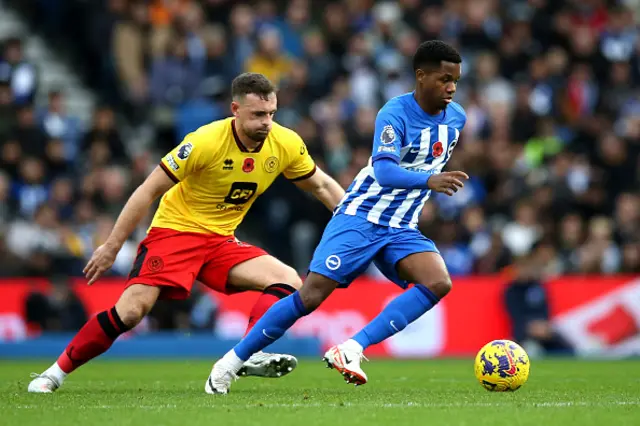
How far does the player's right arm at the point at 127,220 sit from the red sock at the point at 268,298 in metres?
1.17

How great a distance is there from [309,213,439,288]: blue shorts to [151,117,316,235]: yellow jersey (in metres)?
1.04

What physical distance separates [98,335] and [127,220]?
0.91 m

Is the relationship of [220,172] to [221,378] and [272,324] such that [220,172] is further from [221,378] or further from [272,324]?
[221,378]

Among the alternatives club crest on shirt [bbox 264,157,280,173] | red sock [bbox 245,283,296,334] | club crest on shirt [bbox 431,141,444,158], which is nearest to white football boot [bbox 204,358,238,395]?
red sock [bbox 245,283,296,334]

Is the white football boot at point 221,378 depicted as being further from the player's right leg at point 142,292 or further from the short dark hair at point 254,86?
the short dark hair at point 254,86

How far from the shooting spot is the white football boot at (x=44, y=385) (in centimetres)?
872

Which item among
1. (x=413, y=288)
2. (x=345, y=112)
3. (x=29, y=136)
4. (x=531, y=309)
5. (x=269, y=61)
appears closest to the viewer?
(x=413, y=288)

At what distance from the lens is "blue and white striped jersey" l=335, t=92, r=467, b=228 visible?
8.21m

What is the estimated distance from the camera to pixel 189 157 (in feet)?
28.6

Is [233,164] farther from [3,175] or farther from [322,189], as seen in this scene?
[3,175]

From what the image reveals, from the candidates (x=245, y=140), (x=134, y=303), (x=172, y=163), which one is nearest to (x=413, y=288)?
(x=245, y=140)

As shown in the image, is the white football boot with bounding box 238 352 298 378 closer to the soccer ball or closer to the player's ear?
the soccer ball

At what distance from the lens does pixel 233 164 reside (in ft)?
29.5

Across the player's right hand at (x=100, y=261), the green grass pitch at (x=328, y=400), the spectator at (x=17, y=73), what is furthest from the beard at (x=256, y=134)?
the spectator at (x=17, y=73)
